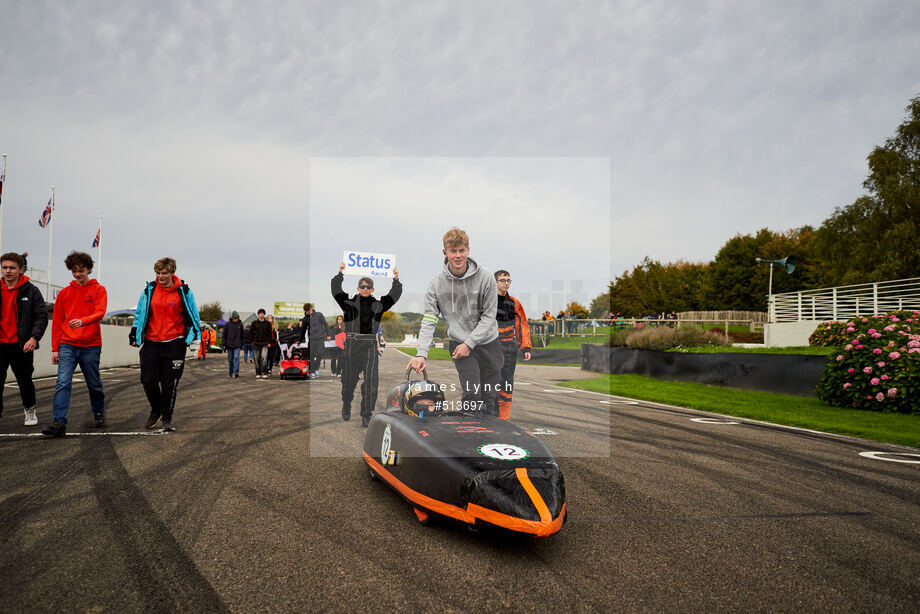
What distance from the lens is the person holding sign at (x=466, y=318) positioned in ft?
15.0

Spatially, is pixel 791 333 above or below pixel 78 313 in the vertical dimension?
below

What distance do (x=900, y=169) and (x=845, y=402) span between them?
36373 mm

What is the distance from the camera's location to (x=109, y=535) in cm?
306

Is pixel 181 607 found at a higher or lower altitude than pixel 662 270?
lower

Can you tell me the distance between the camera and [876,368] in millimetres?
9227

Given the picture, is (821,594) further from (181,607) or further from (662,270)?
(662,270)

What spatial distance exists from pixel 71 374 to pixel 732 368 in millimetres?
12378

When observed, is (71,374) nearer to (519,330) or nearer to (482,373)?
(482,373)

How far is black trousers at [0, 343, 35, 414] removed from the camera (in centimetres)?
605

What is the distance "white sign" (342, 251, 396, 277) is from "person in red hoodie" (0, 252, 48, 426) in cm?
335

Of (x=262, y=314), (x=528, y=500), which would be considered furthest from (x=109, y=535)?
(x=262, y=314)

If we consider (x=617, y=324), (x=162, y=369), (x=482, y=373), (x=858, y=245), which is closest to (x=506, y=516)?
(x=482, y=373)

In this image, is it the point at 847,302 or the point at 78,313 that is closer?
the point at 78,313

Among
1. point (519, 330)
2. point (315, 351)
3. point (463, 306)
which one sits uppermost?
point (463, 306)
